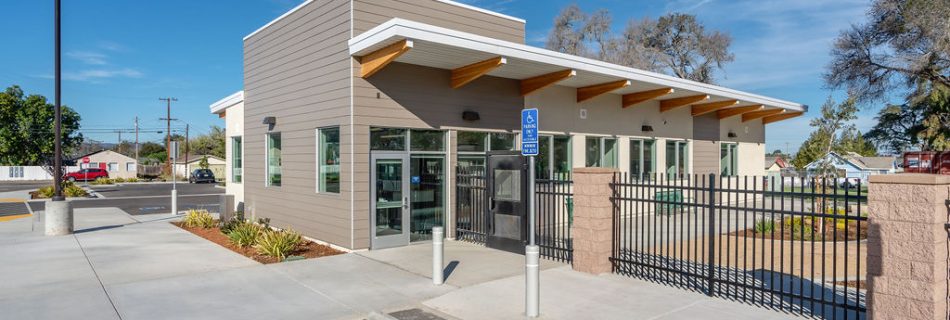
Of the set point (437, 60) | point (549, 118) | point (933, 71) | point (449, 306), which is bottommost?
point (449, 306)

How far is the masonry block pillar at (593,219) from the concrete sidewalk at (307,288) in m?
0.25

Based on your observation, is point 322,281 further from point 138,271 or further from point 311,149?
point 311,149

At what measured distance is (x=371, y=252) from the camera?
387 inches

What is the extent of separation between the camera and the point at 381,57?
363 inches

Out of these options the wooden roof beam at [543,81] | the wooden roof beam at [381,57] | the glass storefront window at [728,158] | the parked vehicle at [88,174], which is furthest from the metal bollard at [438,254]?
the parked vehicle at [88,174]

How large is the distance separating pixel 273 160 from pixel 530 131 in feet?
29.5

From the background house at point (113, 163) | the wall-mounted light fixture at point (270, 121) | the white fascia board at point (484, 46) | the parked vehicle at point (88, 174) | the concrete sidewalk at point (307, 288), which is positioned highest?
the white fascia board at point (484, 46)

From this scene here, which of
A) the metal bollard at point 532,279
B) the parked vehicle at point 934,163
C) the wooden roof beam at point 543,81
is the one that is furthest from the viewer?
the parked vehicle at point 934,163

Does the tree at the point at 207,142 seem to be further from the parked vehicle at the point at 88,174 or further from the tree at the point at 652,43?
the tree at the point at 652,43

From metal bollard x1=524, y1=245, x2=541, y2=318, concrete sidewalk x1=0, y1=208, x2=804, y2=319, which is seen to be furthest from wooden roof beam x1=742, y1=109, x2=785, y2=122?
metal bollard x1=524, y1=245, x2=541, y2=318

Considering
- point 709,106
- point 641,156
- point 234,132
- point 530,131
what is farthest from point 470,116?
point 709,106

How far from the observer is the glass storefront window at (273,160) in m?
12.8

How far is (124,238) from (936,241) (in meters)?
13.5

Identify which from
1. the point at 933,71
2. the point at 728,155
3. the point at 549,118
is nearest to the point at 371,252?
the point at 549,118
